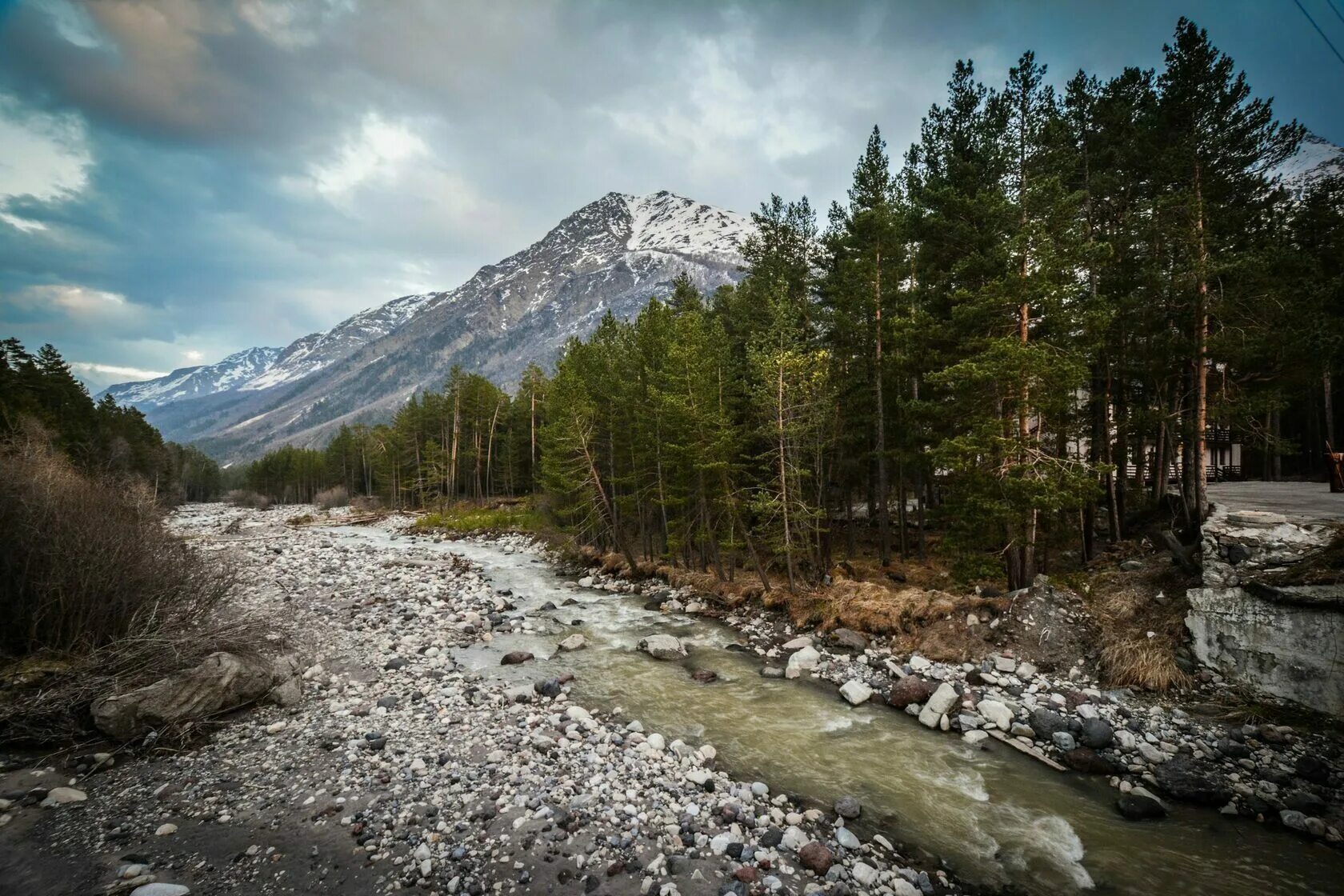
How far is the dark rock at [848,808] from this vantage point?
762 centimetres

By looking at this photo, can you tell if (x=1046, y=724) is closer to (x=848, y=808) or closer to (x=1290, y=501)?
(x=848, y=808)

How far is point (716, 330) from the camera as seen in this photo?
21.5 metres

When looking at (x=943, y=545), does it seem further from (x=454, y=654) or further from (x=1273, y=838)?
(x=454, y=654)

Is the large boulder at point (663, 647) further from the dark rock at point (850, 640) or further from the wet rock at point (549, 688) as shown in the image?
the dark rock at point (850, 640)

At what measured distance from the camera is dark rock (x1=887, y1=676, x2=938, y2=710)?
11352 millimetres

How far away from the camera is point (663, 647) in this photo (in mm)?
14984

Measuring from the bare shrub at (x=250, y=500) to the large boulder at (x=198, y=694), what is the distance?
319 feet

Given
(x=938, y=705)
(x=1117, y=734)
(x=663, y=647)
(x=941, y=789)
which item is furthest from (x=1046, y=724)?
(x=663, y=647)

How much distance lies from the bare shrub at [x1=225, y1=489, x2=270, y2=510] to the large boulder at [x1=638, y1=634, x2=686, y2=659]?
325 feet

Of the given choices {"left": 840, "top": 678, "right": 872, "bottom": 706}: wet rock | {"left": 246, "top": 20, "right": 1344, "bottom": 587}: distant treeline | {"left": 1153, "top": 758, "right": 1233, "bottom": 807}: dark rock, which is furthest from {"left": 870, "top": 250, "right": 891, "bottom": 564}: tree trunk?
{"left": 1153, "top": 758, "right": 1233, "bottom": 807}: dark rock

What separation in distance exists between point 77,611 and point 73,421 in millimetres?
62983

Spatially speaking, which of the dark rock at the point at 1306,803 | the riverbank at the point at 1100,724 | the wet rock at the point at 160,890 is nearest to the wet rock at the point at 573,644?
the riverbank at the point at 1100,724

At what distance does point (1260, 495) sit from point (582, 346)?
3089cm

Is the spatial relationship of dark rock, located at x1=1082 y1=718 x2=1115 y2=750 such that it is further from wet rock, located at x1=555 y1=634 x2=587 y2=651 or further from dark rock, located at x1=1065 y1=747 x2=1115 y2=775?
wet rock, located at x1=555 y1=634 x2=587 y2=651
